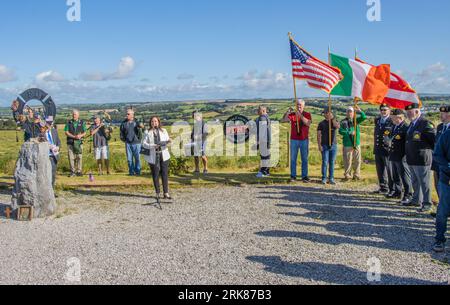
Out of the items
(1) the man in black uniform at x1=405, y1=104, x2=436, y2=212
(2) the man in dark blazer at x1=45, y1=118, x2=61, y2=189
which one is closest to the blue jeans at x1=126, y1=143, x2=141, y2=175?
(2) the man in dark blazer at x1=45, y1=118, x2=61, y2=189

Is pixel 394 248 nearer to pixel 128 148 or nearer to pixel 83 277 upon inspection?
pixel 83 277

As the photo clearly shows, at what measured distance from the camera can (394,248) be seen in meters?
6.75

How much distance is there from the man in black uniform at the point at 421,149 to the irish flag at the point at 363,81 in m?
2.23

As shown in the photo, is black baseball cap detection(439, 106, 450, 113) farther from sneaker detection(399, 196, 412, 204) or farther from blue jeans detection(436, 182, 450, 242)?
sneaker detection(399, 196, 412, 204)

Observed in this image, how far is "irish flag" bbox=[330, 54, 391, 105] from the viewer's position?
11.1m

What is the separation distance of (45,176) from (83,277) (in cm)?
411

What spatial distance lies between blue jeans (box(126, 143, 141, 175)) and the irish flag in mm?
6069
